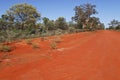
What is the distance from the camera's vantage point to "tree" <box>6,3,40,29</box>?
5069cm

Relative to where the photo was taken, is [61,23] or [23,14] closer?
[23,14]

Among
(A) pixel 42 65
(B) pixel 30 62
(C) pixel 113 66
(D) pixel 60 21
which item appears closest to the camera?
(C) pixel 113 66

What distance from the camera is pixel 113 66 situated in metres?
8.49

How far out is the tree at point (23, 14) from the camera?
5069cm

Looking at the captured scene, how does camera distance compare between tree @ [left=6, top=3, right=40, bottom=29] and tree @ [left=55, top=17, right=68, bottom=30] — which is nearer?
tree @ [left=6, top=3, right=40, bottom=29]

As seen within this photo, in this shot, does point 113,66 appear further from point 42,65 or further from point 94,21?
point 94,21

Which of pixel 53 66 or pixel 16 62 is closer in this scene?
pixel 53 66

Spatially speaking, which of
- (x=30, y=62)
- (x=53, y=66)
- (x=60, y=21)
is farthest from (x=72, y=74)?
(x=60, y=21)

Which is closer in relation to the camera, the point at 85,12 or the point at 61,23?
the point at 85,12

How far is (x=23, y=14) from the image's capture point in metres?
51.5

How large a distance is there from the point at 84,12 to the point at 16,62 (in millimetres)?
45176

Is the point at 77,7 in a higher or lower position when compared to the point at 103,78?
higher

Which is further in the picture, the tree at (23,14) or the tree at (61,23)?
the tree at (61,23)

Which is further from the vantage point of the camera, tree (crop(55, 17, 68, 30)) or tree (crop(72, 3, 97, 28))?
tree (crop(55, 17, 68, 30))
